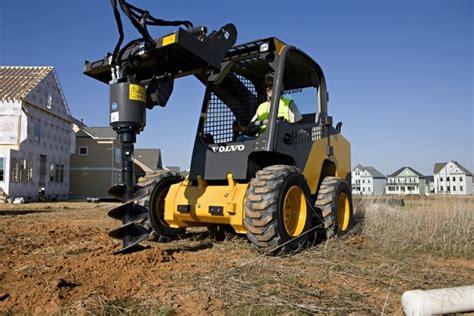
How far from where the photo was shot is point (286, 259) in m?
4.93

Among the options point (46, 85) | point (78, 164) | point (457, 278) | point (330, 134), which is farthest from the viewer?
point (78, 164)

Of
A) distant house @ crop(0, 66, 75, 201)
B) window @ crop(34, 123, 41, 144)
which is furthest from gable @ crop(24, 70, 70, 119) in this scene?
window @ crop(34, 123, 41, 144)

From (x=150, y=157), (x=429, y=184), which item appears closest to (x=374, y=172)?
(x=429, y=184)

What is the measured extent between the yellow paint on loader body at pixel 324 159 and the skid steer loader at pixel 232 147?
0.7 inches

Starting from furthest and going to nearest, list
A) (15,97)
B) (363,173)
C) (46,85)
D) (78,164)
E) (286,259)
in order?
(363,173), (78,164), (46,85), (15,97), (286,259)

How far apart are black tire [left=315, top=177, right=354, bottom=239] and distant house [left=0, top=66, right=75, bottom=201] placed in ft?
79.6

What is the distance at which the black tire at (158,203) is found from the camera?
240 inches

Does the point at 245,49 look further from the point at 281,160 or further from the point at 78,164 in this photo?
the point at 78,164

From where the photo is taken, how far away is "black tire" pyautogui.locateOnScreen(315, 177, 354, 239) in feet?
20.6

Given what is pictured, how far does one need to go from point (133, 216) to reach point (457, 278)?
3689 mm

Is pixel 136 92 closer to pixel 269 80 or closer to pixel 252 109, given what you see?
pixel 269 80

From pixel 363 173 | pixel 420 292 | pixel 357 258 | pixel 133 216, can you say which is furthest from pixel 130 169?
pixel 363 173

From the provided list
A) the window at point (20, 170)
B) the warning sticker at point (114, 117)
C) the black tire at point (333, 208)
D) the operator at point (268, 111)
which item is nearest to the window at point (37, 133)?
the window at point (20, 170)

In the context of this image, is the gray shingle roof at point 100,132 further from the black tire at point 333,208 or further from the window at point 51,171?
the black tire at point 333,208
